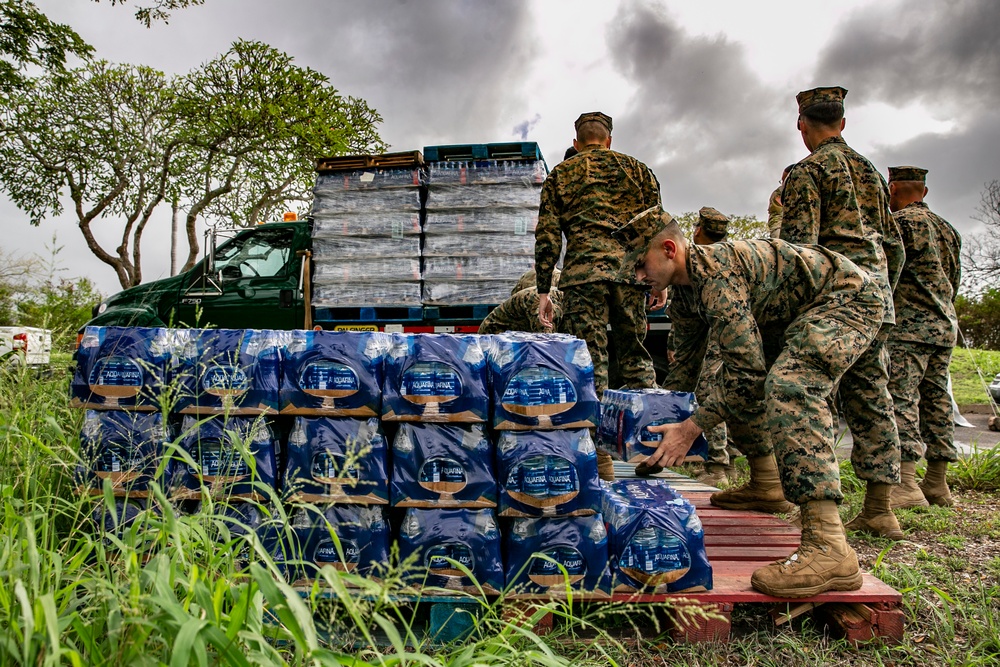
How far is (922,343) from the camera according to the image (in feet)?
13.6

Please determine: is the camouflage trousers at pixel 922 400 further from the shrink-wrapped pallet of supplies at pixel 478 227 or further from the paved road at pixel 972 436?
the shrink-wrapped pallet of supplies at pixel 478 227

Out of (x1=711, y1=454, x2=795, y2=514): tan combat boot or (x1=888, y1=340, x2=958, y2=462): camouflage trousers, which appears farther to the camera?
(x1=888, y1=340, x2=958, y2=462): camouflage trousers

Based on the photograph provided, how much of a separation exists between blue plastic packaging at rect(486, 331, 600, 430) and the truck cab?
5.16 meters

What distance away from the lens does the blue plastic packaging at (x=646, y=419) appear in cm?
283

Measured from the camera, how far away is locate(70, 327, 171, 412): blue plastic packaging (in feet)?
7.83

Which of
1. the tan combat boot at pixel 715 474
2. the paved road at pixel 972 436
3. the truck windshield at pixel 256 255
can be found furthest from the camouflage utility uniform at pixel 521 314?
the truck windshield at pixel 256 255

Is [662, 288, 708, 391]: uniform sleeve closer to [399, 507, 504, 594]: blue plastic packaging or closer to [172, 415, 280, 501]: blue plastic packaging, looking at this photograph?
[399, 507, 504, 594]: blue plastic packaging

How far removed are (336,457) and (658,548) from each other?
121 centimetres

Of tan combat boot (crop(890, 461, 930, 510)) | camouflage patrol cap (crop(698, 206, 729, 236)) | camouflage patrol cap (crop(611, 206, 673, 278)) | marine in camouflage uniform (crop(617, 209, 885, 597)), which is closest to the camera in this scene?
marine in camouflage uniform (crop(617, 209, 885, 597))

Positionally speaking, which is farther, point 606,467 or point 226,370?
point 606,467

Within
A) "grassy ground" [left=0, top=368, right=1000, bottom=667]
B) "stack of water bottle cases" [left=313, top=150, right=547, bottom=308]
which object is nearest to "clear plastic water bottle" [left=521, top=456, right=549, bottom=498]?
"grassy ground" [left=0, top=368, right=1000, bottom=667]

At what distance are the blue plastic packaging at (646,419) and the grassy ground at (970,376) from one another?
10.4 metres

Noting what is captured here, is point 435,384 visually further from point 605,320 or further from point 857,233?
point 857,233

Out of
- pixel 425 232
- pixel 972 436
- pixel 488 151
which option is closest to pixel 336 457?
pixel 425 232
